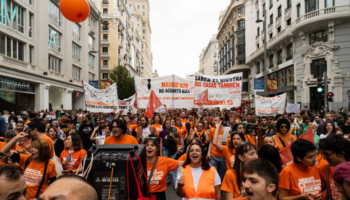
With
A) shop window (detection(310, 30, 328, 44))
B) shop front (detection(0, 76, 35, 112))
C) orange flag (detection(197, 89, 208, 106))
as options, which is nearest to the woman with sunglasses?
orange flag (detection(197, 89, 208, 106))

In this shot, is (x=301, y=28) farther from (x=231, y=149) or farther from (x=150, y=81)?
(x=231, y=149)

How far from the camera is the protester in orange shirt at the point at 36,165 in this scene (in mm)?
3493

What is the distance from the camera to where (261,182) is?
209 centimetres

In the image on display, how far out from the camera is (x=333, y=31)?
23109mm

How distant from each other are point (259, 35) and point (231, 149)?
37468mm

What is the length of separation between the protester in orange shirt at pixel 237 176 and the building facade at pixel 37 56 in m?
19.9

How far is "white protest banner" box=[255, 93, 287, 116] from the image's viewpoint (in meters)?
10.9

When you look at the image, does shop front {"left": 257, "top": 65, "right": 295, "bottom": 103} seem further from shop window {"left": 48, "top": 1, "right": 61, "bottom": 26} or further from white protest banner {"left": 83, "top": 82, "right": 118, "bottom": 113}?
shop window {"left": 48, "top": 1, "right": 61, "bottom": 26}

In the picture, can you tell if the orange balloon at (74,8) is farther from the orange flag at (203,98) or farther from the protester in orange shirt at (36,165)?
the orange flag at (203,98)

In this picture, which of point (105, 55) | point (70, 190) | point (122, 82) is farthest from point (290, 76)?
point (105, 55)

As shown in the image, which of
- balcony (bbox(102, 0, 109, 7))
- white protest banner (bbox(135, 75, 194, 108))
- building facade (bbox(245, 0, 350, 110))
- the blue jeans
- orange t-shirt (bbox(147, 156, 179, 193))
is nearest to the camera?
orange t-shirt (bbox(147, 156, 179, 193))

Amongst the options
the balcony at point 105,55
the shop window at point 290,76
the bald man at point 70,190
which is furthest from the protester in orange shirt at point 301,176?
the balcony at point 105,55

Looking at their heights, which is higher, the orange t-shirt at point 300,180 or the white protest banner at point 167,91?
the white protest banner at point 167,91

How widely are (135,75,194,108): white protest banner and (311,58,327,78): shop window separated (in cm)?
1949
